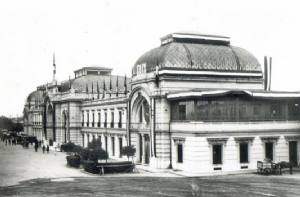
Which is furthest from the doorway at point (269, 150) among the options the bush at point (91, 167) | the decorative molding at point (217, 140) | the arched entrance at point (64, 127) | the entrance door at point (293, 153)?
the arched entrance at point (64, 127)

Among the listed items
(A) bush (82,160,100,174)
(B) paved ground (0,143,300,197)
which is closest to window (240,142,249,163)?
(B) paved ground (0,143,300,197)

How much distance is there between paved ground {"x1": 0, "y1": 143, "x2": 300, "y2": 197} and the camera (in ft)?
89.6

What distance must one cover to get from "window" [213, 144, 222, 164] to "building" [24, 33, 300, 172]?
78 mm

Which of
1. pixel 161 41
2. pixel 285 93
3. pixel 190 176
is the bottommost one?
pixel 190 176

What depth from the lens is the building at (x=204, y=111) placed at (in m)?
37.8

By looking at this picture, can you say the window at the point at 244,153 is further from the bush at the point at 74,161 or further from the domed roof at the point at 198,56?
the bush at the point at 74,161

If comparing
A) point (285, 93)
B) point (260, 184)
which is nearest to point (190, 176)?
point (260, 184)

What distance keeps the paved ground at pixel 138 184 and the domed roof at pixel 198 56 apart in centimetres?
1081

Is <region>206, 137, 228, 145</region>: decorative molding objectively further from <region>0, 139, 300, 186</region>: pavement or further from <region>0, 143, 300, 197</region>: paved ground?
<region>0, 143, 300, 197</region>: paved ground

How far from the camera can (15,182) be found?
32.5 m

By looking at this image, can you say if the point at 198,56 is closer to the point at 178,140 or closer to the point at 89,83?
the point at 178,140

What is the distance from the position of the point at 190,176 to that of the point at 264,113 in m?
8.98

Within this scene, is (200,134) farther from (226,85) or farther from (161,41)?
(161,41)

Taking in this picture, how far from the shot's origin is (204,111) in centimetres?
3794
